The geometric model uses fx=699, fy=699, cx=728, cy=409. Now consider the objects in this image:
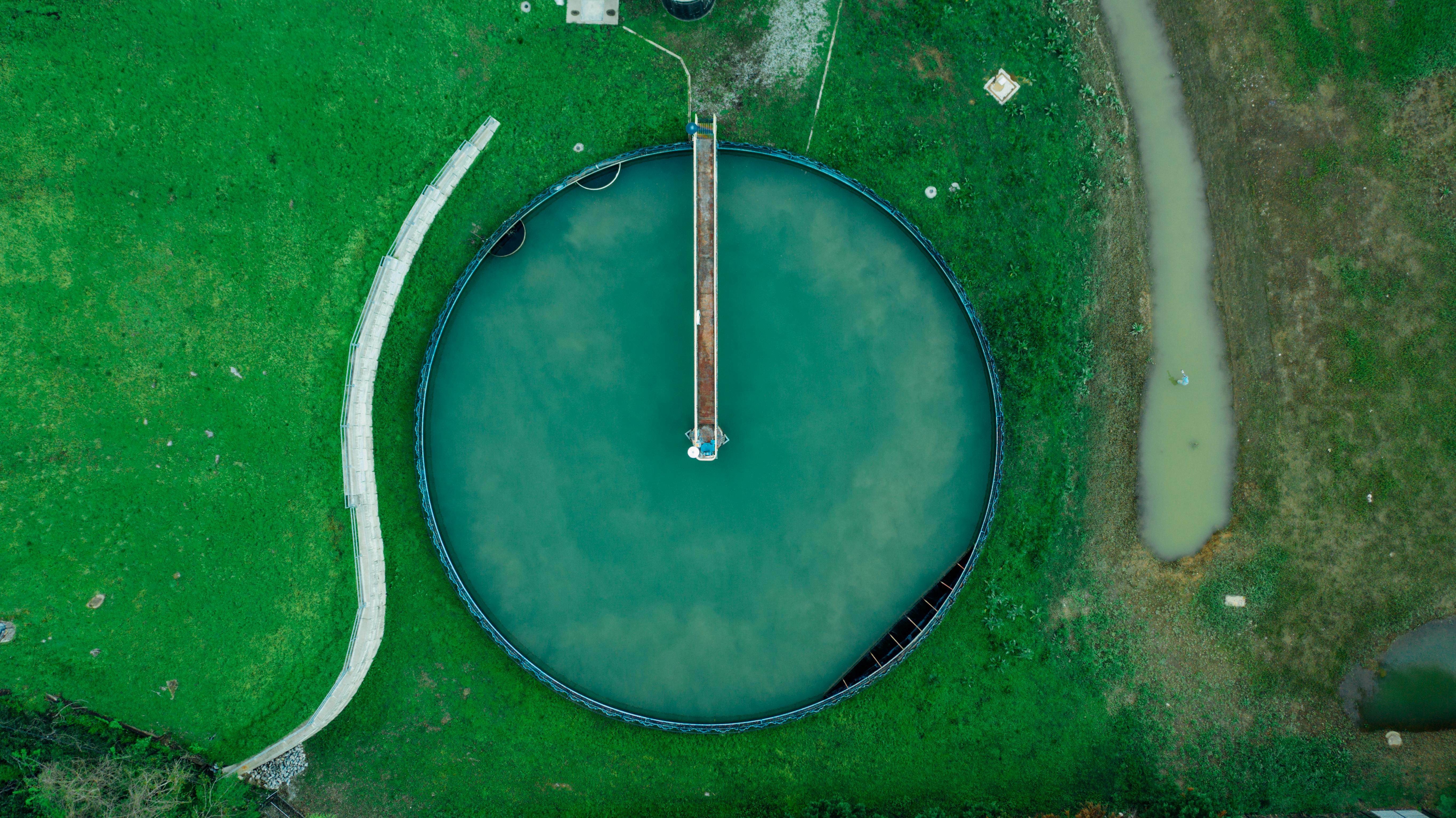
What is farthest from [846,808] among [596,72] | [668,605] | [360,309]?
[596,72]

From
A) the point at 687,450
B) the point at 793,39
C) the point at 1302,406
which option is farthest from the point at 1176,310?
the point at 687,450

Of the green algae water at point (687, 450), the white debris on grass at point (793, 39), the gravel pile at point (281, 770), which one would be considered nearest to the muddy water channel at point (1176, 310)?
the green algae water at point (687, 450)

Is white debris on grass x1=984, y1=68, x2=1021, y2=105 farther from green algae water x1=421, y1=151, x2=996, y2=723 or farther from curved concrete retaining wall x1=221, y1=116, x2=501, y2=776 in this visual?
curved concrete retaining wall x1=221, y1=116, x2=501, y2=776

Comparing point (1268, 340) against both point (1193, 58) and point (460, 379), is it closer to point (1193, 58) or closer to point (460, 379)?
point (1193, 58)

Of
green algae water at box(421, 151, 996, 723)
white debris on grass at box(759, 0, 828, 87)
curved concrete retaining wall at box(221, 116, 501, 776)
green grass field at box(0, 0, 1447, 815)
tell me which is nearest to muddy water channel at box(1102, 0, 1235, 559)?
green grass field at box(0, 0, 1447, 815)

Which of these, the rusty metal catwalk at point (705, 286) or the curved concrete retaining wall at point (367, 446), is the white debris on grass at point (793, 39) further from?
the curved concrete retaining wall at point (367, 446)

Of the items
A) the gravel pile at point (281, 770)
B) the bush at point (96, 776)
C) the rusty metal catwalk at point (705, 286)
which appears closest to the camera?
the bush at point (96, 776)
